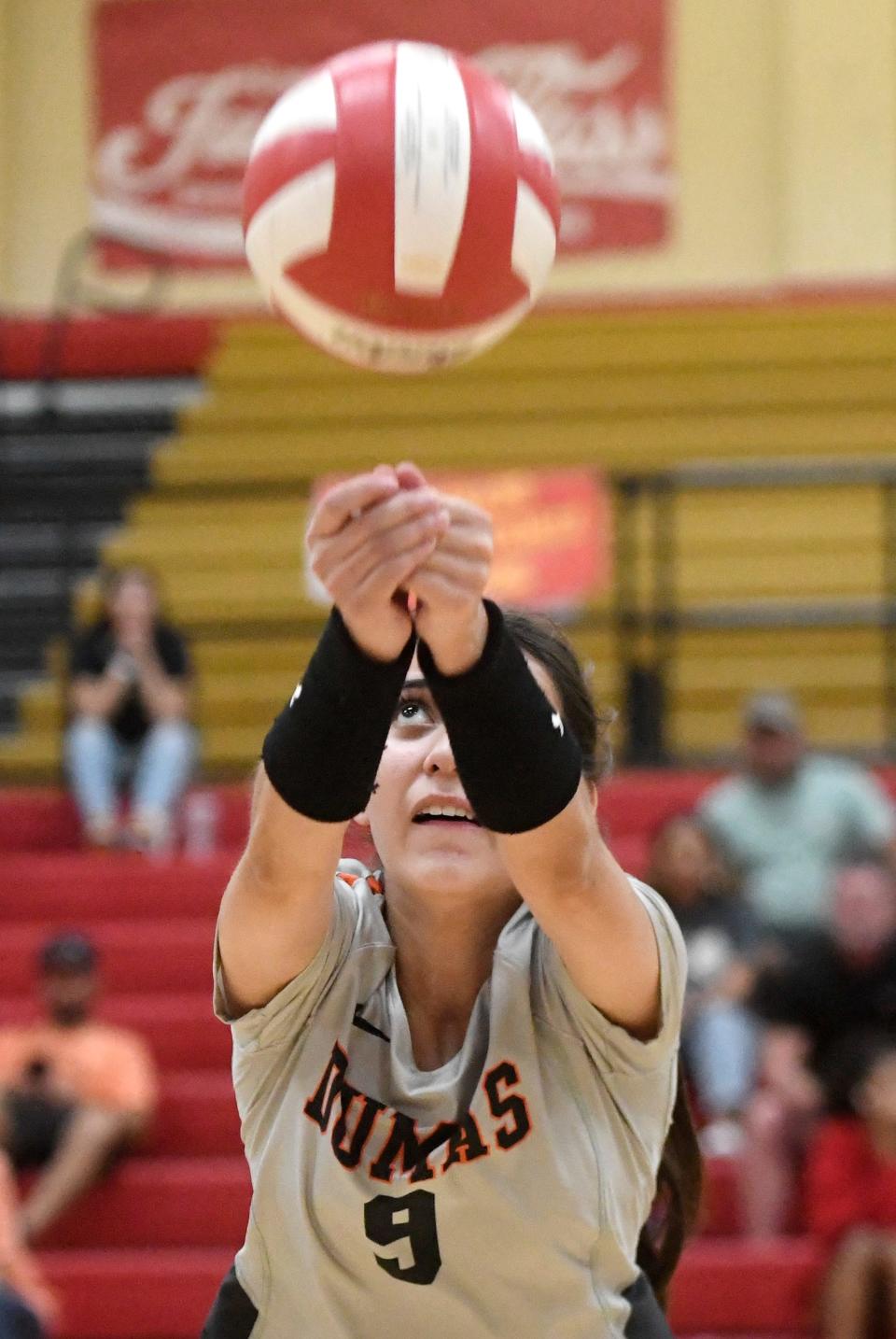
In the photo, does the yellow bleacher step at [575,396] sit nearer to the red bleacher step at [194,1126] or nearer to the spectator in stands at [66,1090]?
the spectator in stands at [66,1090]

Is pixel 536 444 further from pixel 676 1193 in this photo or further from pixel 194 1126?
pixel 676 1193

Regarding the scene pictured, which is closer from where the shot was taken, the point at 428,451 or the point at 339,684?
the point at 339,684

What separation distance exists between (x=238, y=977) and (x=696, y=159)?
913 cm

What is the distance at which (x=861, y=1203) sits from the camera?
4984 millimetres

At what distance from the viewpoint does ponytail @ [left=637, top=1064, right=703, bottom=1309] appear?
237 centimetres

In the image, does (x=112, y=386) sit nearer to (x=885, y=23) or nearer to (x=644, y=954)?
(x=885, y=23)

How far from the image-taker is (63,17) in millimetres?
11125

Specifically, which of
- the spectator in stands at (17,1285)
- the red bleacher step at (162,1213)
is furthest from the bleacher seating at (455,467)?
the spectator in stands at (17,1285)

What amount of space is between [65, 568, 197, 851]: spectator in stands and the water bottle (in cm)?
8

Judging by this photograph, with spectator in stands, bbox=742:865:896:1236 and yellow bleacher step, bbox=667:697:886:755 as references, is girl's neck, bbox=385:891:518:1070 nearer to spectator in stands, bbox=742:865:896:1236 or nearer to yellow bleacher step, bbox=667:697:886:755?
spectator in stands, bbox=742:865:896:1236

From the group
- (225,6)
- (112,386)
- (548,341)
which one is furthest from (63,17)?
(548,341)

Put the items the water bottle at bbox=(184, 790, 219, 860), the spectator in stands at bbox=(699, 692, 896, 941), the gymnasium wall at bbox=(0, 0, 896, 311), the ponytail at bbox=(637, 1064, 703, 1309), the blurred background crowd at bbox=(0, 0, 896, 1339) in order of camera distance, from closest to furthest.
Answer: the ponytail at bbox=(637, 1064, 703, 1309) → the blurred background crowd at bbox=(0, 0, 896, 1339) → the spectator in stands at bbox=(699, 692, 896, 941) → the water bottle at bbox=(184, 790, 219, 860) → the gymnasium wall at bbox=(0, 0, 896, 311)

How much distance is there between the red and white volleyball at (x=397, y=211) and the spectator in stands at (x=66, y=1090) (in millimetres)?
4113

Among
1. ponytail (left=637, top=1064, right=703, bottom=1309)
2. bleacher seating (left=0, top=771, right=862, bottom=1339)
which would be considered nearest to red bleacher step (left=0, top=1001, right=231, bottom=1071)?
bleacher seating (left=0, top=771, right=862, bottom=1339)
